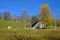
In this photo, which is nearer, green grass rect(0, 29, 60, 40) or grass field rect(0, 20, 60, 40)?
green grass rect(0, 29, 60, 40)

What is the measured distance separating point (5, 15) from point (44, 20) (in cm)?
4382

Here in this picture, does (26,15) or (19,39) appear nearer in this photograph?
(19,39)

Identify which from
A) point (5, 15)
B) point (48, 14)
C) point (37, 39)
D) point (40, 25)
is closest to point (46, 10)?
point (48, 14)

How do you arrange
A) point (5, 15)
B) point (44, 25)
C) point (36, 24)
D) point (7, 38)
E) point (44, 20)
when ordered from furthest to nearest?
1. point (5, 15)
2. point (36, 24)
3. point (44, 25)
4. point (44, 20)
5. point (7, 38)

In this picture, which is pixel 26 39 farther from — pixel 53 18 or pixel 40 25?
pixel 40 25

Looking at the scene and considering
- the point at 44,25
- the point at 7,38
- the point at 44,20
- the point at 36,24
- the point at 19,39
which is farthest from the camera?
the point at 36,24

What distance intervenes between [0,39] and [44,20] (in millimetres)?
34652

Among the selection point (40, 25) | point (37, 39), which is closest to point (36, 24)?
point (40, 25)

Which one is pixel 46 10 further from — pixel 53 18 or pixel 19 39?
pixel 19 39

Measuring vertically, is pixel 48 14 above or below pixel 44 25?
above

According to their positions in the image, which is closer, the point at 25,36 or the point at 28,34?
the point at 25,36

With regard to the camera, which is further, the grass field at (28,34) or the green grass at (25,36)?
the grass field at (28,34)

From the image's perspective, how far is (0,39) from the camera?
1916cm

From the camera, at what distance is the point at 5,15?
92.4m
